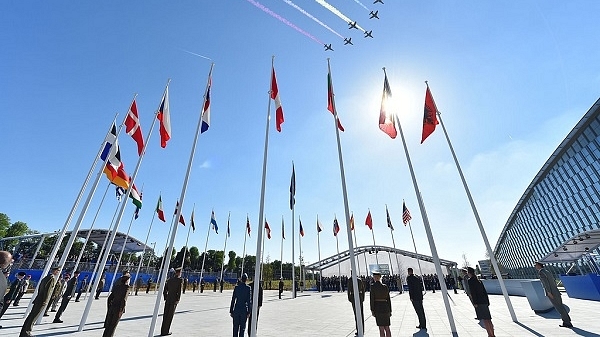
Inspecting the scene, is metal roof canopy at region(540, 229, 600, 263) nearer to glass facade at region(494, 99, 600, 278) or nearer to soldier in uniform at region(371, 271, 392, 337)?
soldier in uniform at region(371, 271, 392, 337)

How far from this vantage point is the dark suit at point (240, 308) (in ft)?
24.1

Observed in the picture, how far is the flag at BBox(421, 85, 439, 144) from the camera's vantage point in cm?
1183

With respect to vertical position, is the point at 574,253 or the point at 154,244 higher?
the point at 154,244

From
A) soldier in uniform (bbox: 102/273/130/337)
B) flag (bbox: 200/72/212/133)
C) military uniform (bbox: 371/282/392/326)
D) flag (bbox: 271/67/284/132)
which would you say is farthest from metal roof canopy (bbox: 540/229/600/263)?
soldier in uniform (bbox: 102/273/130/337)

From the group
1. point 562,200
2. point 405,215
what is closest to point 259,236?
point 405,215

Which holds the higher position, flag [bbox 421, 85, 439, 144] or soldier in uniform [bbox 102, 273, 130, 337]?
flag [bbox 421, 85, 439, 144]

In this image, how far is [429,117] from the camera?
1204cm

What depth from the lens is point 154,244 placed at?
4594cm

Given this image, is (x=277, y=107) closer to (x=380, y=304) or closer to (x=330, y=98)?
(x=330, y=98)

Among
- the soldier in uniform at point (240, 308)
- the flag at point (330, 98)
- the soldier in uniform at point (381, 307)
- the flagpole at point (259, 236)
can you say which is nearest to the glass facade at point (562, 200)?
the flag at point (330, 98)

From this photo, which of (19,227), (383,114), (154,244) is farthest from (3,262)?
(19,227)

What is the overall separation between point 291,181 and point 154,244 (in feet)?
125

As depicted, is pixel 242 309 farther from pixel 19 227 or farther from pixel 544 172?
pixel 19 227

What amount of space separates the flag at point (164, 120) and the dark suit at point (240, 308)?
7103 millimetres
